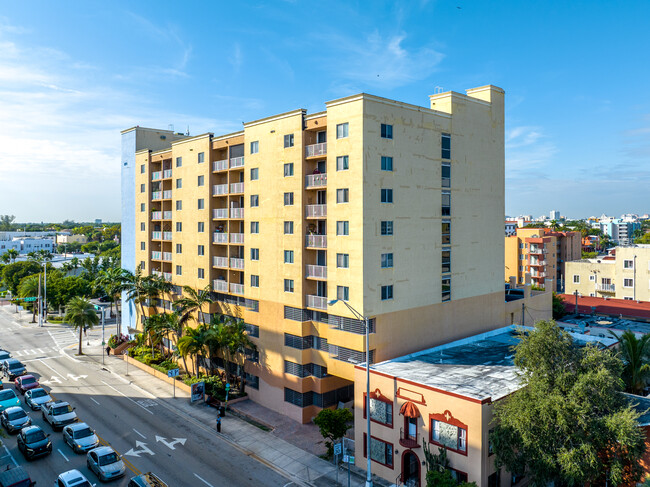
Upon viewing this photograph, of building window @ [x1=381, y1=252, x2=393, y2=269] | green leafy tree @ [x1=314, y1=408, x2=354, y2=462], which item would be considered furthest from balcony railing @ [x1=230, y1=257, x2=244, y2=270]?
green leafy tree @ [x1=314, y1=408, x2=354, y2=462]

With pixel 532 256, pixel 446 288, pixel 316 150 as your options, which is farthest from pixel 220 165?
pixel 532 256

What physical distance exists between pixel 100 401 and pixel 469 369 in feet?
108

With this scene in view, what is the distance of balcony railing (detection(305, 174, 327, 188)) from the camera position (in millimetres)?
37031

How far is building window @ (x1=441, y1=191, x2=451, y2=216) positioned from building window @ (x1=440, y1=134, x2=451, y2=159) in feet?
10.3

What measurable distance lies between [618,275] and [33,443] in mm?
84940

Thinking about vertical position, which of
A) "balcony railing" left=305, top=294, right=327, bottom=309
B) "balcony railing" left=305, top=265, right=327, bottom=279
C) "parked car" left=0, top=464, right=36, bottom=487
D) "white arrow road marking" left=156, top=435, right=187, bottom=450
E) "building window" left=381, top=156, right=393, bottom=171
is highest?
"building window" left=381, top=156, right=393, bottom=171

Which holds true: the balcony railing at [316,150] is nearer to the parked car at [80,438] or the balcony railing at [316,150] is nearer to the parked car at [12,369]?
the parked car at [80,438]

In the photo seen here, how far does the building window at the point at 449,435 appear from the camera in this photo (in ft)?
85.7

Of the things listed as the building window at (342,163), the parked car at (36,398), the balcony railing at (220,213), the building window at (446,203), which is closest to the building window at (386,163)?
the building window at (342,163)

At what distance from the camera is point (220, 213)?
47.3 m

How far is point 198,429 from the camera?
120ft

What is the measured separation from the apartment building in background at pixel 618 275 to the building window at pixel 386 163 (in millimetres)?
61406

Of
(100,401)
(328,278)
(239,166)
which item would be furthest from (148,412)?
(239,166)

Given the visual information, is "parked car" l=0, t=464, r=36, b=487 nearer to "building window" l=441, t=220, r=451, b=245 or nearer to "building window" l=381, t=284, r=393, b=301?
"building window" l=381, t=284, r=393, b=301
